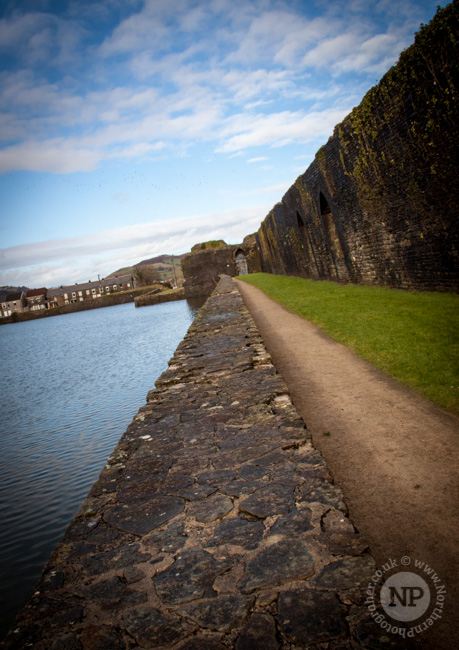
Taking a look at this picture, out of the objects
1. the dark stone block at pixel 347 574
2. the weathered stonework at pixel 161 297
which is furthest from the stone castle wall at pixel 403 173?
the weathered stonework at pixel 161 297

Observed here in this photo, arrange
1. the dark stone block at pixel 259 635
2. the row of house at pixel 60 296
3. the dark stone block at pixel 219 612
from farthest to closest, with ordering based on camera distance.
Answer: the row of house at pixel 60 296, the dark stone block at pixel 219 612, the dark stone block at pixel 259 635

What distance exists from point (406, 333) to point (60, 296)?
10501cm

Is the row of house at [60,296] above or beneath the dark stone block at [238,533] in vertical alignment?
above

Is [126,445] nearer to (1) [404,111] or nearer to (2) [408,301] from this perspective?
(2) [408,301]

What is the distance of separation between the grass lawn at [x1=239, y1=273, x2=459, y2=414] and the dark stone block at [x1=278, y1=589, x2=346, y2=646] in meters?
3.01

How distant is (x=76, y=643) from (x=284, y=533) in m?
0.92

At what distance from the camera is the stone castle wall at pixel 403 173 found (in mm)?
7398

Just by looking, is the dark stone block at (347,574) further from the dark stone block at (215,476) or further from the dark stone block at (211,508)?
the dark stone block at (215,476)

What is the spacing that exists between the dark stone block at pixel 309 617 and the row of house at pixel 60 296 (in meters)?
100.0

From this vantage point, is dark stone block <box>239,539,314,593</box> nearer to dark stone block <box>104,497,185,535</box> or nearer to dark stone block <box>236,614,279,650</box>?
dark stone block <box>236,614,279,650</box>

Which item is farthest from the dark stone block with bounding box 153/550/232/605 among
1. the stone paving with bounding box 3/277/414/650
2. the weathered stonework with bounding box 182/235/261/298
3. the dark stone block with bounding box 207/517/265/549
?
the weathered stonework with bounding box 182/235/261/298

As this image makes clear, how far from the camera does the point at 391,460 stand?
3.10m

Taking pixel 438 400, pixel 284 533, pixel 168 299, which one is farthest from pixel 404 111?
pixel 168 299

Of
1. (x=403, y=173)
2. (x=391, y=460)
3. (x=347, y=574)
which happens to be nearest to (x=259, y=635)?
(x=347, y=574)
